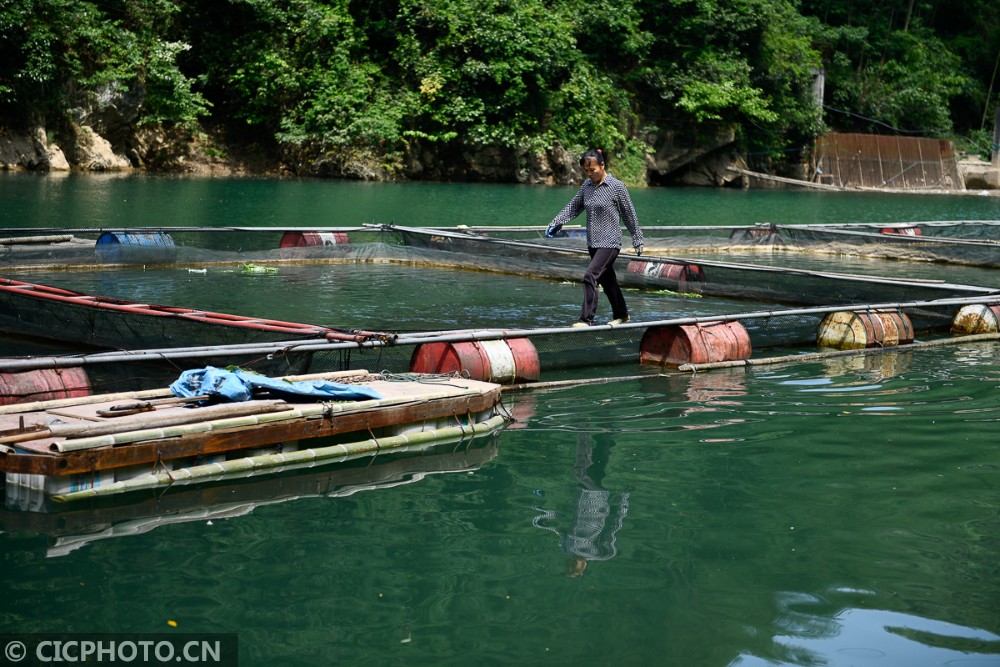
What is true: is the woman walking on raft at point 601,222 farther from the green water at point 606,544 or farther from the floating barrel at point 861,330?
the floating barrel at point 861,330

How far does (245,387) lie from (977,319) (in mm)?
8230

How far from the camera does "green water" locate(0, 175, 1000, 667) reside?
421cm

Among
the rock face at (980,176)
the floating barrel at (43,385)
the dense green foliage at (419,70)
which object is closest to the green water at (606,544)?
the floating barrel at (43,385)

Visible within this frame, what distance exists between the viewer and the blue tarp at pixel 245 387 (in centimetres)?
646

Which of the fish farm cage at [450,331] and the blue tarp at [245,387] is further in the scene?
the fish farm cage at [450,331]

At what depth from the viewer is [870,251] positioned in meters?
20.5

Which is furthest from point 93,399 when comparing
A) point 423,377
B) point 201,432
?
point 423,377

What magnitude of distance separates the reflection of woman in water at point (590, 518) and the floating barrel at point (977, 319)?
21.2 feet

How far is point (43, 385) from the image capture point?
21.7 ft

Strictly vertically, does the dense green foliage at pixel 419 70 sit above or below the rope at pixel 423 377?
above

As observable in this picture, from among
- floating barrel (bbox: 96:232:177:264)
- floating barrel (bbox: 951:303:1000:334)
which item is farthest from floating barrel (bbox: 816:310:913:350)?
→ floating barrel (bbox: 96:232:177:264)

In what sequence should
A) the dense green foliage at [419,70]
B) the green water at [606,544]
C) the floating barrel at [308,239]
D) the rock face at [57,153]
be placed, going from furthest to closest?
the dense green foliage at [419,70] < the rock face at [57,153] < the floating barrel at [308,239] < the green water at [606,544]

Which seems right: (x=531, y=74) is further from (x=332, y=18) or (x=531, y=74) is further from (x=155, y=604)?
(x=155, y=604)

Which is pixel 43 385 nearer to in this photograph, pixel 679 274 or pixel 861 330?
pixel 861 330
